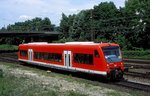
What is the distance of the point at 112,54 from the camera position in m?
26.5

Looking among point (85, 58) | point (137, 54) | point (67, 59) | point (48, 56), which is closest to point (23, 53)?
point (48, 56)

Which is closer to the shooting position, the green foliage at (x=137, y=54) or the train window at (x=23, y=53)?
the train window at (x=23, y=53)

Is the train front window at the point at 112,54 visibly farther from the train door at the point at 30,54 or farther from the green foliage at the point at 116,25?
the green foliage at the point at 116,25

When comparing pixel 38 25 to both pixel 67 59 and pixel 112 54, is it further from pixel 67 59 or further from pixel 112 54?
pixel 112 54

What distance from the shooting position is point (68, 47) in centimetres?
3056

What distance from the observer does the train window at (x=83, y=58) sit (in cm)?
2707

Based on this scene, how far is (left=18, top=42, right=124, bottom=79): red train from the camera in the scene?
25.7 m

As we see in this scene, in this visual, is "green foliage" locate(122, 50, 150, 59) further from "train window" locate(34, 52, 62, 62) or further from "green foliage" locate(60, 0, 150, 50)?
"train window" locate(34, 52, 62, 62)

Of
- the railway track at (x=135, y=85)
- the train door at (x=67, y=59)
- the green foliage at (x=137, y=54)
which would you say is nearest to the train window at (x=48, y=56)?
the train door at (x=67, y=59)

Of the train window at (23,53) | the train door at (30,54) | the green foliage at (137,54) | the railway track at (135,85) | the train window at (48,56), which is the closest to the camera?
the railway track at (135,85)

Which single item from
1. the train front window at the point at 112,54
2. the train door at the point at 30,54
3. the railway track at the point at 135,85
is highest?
the train front window at the point at 112,54

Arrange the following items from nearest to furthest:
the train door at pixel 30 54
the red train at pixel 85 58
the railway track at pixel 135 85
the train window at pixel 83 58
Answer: the railway track at pixel 135 85 → the red train at pixel 85 58 → the train window at pixel 83 58 → the train door at pixel 30 54

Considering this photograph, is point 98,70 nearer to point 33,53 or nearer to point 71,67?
point 71,67

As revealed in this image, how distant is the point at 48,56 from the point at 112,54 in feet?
32.7
